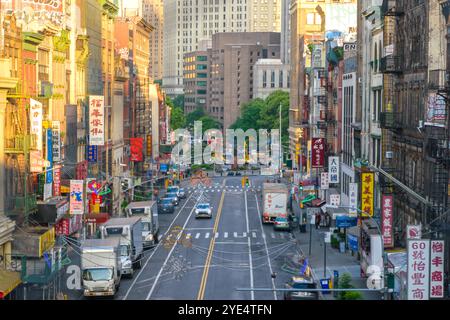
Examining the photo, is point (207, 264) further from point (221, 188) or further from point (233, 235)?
point (221, 188)

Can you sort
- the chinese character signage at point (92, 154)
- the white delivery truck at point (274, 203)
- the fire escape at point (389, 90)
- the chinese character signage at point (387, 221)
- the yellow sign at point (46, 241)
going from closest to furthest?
the yellow sign at point (46, 241)
the chinese character signage at point (387, 221)
the fire escape at point (389, 90)
the chinese character signage at point (92, 154)
the white delivery truck at point (274, 203)

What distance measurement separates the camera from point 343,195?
9281 centimetres

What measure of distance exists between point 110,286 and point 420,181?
650 inches

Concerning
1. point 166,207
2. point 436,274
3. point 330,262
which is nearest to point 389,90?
point 330,262

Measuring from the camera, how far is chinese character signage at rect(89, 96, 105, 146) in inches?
3179

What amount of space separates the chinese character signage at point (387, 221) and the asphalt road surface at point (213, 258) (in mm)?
6129

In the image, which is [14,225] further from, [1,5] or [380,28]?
[380,28]

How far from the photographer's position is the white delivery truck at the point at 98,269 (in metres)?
53.0

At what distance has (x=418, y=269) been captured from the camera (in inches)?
1538

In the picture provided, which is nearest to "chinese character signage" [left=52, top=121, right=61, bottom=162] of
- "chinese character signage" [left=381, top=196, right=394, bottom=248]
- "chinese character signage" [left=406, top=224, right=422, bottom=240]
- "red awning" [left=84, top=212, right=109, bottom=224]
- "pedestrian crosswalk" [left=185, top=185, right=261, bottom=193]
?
"red awning" [left=84, top=212, right=109, bottom=224]

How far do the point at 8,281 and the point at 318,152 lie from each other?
5627 centimetres

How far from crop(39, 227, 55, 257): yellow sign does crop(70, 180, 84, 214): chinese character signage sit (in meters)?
5.05

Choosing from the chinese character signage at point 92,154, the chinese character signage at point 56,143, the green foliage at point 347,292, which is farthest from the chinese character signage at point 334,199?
the green foliage at point 347,292

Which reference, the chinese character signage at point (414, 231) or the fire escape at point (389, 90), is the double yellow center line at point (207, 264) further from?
the chinese character signage at point (414, 231)
